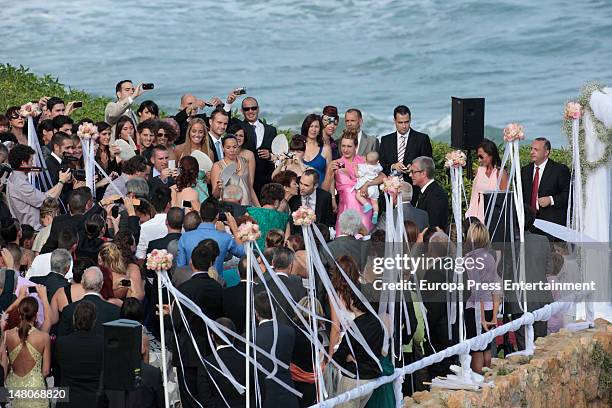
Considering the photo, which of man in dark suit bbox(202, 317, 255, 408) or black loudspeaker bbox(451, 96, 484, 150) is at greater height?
black loudspeaker bbox(451, 96, 484, 150)

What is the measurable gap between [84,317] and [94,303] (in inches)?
17.7

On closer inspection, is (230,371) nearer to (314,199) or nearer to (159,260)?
(159,260)

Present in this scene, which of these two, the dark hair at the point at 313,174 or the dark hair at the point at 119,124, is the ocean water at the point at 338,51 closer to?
the dark hair at the point at 119,124

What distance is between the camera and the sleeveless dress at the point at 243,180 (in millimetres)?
13766

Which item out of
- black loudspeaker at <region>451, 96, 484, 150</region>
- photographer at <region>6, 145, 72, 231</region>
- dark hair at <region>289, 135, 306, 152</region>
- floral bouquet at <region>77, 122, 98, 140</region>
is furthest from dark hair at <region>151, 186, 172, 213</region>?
black loudspeaker at <region>451, 96, 484, 150</region>

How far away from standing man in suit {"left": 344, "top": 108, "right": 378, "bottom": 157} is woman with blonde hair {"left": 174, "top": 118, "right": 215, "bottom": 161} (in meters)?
1.65

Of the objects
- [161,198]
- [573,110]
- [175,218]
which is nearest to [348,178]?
[161,198]

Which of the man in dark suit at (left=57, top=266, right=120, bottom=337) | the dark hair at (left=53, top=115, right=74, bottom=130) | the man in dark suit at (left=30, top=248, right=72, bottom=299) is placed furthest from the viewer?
the dark hair at (left=53, top=115, right=74, bottom=130)

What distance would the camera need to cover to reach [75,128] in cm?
1530

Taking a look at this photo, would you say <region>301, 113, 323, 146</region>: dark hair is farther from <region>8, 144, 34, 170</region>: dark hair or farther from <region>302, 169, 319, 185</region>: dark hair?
<region>8, 144, 34, 170</region>: dark hair

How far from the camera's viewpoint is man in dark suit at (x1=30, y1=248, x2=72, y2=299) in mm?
10797

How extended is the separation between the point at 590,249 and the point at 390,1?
149 ft

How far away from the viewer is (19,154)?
13.2 metres

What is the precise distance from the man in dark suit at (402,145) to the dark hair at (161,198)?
3.80m
